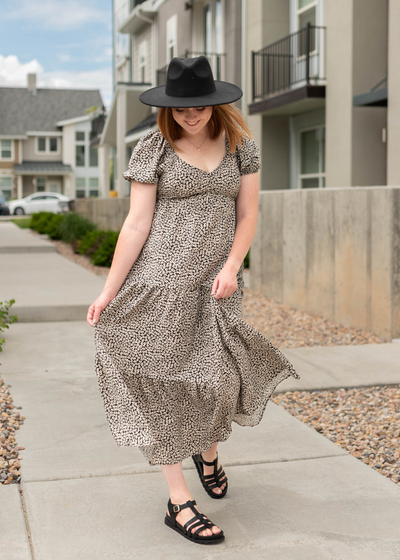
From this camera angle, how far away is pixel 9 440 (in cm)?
377

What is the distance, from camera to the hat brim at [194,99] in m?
2.68

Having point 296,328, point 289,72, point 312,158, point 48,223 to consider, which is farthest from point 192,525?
point 48,223

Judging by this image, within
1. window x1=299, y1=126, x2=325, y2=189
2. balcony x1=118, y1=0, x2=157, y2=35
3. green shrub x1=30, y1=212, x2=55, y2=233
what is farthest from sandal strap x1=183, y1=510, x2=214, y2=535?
balcony x1=118, y1=0, x2=157, y2=35

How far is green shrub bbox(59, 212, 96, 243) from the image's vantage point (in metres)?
17.2

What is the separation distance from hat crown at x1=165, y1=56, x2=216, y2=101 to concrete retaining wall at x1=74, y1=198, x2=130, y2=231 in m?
11.9

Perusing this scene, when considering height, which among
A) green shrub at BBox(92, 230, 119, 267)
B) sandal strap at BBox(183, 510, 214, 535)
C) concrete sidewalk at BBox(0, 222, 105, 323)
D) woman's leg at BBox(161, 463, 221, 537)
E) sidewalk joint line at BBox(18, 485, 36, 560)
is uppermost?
green shrub at BBox(92, 230, 119, 267)

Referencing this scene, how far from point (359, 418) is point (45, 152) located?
163ft

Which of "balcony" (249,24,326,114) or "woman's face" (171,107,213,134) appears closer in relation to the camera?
"woman's face" (171,107,213,134)

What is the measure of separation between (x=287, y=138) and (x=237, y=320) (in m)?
11.7

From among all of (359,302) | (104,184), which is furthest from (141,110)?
(359,302)

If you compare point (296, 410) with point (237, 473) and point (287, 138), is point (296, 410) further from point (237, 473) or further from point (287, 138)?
point (287, 138)

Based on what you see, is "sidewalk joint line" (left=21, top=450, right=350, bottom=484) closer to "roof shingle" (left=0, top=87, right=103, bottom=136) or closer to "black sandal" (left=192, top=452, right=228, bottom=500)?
"black sandal" (left=192, top=452, right=228, bottom=500)

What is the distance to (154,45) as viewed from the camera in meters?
21.3

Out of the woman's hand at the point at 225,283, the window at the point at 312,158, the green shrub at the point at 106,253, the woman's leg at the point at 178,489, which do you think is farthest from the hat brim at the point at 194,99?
the window at the point at 312,158
